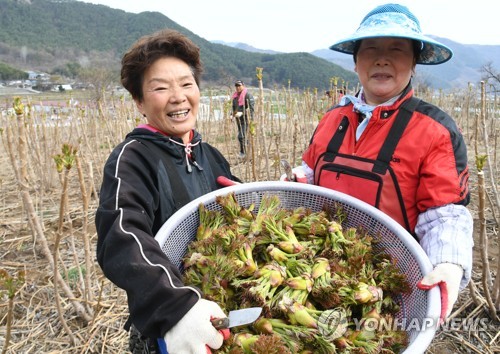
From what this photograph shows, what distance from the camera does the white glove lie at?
2.67ft

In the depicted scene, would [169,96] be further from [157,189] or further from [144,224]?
[144,224]

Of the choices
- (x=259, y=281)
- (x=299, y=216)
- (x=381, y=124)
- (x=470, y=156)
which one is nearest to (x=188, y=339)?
(x=259, y=281)

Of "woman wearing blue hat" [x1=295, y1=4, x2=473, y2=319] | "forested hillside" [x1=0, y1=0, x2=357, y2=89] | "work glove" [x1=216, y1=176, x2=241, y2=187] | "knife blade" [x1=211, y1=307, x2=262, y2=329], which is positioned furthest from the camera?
"forested hillside" [x1=0, y1=0, x2=357, y2=89]

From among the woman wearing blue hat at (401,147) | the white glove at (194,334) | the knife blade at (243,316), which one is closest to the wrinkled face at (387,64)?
the woman wearing blue hat at (401,147)

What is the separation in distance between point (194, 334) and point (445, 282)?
69 centimetres

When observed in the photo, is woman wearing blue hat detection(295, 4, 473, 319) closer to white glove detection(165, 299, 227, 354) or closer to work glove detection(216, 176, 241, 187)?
work glove detection(216, 176, 241, 187)

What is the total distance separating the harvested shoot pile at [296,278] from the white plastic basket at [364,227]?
0.11 feet

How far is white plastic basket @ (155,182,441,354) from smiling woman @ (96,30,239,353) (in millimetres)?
110

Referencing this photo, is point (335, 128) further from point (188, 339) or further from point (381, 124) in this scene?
point (188, 339)

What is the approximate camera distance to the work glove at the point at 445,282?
0.96m

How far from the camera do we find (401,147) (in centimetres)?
135

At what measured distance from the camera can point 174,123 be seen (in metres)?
1.40
